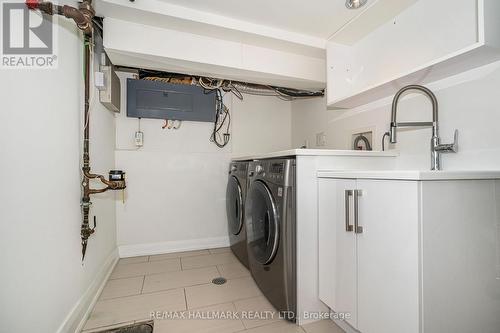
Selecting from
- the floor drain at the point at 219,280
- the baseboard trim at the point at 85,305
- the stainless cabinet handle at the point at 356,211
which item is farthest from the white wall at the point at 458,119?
the baseboard trim at the point at 85,305

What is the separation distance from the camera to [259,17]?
5.46ft

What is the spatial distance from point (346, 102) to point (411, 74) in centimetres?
61

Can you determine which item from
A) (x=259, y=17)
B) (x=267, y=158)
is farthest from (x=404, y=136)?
(x=259, y=17)

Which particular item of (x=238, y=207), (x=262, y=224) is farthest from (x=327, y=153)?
(x=238, y=207)

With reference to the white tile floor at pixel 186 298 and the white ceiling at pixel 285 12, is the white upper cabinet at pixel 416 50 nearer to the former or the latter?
the white ceiling at pixel 285 12

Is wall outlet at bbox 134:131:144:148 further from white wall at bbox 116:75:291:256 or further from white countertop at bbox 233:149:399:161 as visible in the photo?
white countertop at bbox 233:149:399:161

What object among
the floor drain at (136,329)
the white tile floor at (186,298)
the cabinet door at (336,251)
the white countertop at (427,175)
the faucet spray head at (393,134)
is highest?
the faucet spray head at (393,134)

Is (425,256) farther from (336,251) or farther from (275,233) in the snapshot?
(275,233)

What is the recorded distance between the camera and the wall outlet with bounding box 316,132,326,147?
2.38 m

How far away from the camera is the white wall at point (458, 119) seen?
42.8 inches

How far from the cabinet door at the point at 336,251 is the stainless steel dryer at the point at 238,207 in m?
0.79

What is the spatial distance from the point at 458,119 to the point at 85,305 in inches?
95.7

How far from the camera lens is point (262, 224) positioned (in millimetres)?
1596

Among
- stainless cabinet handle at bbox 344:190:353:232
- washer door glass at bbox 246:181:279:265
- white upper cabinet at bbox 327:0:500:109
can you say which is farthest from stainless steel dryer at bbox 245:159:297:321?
white upper cabinet at bbox 327:0:500:109
